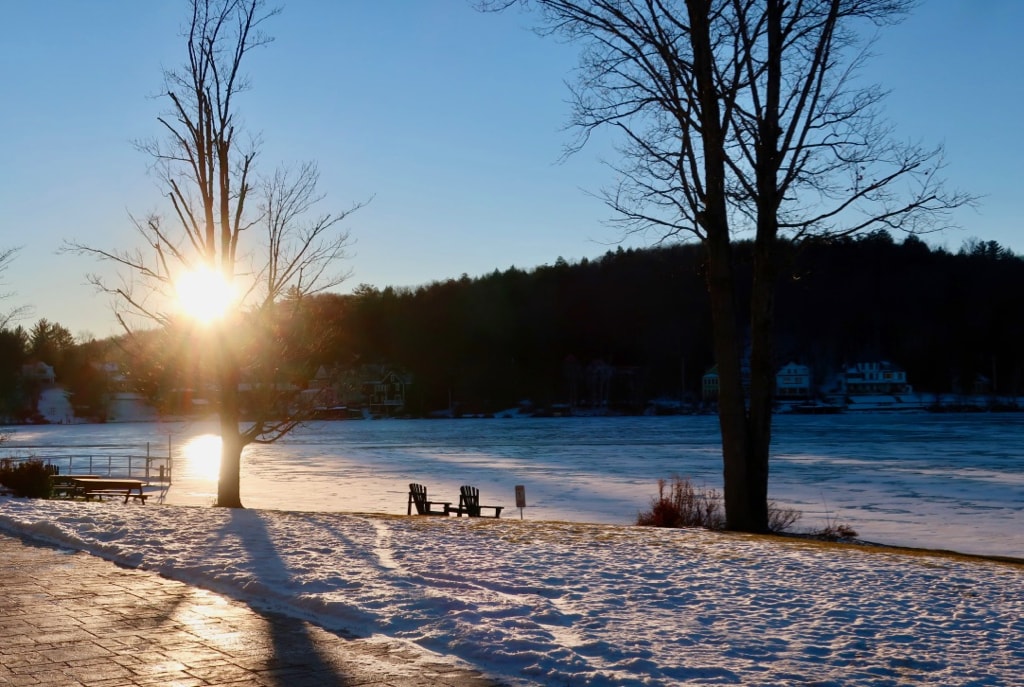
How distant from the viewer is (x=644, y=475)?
3484cm

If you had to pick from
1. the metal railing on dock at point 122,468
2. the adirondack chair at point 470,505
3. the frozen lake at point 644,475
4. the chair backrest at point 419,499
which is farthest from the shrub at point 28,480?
the adirondack chair at point 470,505

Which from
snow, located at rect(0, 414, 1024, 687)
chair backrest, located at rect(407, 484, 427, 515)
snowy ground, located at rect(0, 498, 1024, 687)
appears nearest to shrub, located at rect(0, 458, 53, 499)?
snow, located at rect(0, 414, 1024, 687)

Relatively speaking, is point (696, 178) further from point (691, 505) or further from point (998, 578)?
point (998, 578)

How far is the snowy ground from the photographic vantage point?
543 centimetres

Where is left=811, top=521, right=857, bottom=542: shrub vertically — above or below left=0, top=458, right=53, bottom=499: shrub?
below

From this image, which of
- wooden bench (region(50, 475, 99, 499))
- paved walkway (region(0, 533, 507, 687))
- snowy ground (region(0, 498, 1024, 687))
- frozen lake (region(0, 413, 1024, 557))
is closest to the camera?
paved walkway (region(0, 533, 507, 687))

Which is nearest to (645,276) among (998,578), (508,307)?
(508,307)

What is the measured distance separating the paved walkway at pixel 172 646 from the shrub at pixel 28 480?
548 inches

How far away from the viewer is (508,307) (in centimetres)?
14700

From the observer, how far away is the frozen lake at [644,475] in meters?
22.1

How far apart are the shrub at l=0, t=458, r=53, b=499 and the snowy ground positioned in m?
9.88

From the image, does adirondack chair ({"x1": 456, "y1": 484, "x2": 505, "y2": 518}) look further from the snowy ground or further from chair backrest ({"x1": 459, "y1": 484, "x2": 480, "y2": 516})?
the snowy ground

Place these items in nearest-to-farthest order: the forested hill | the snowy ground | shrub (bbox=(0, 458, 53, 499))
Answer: the snowy ground, shrub (bbox=(0, 458, 53, 499)), the forested hill

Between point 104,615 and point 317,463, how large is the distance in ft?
125
